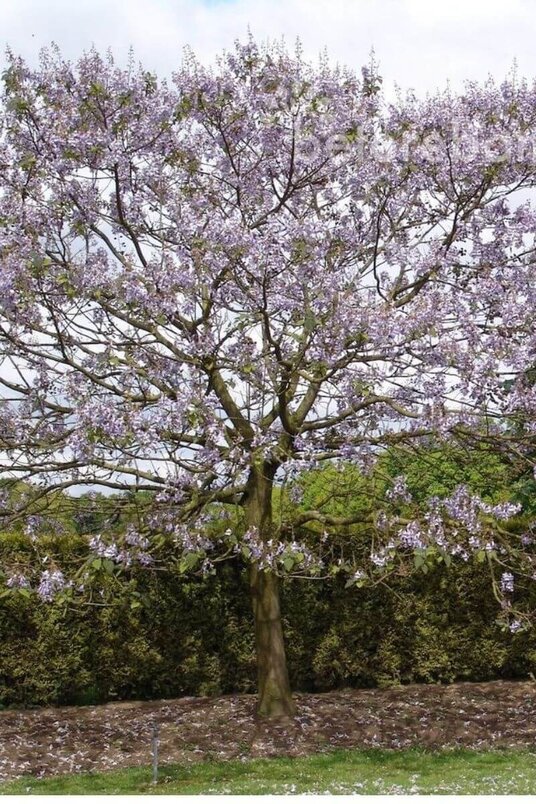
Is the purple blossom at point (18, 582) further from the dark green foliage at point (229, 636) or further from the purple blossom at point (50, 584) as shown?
the dark green foliage at point (229, 636)

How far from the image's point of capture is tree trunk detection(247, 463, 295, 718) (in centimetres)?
1073

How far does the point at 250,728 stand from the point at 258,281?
4810 millimetres

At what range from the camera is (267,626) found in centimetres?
1093

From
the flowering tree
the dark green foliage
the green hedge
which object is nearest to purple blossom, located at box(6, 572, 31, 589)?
the flowering tree

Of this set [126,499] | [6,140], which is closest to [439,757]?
[126,499]

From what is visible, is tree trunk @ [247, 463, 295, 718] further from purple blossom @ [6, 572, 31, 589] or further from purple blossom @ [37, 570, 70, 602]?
purple blossom @ [6, 572, 31, 589]

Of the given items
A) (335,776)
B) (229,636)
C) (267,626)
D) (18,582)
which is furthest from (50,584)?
(229,636)

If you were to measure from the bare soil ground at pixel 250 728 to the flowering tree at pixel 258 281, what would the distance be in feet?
2.31

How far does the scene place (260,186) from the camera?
1004 cm

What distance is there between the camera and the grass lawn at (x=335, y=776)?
8.27 m

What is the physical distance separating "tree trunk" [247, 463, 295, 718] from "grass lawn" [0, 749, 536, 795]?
46.5 inches

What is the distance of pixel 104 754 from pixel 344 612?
394 centimetres

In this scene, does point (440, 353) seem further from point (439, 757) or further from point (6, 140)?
point (6, 140)

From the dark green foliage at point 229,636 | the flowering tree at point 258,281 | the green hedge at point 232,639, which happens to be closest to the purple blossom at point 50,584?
the flowering tree at point 258,281
